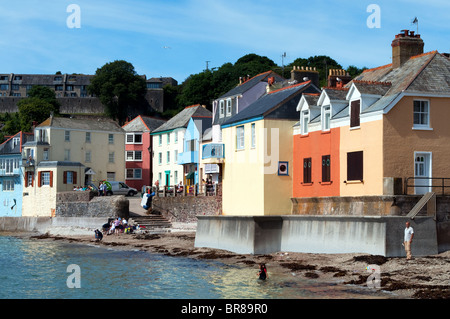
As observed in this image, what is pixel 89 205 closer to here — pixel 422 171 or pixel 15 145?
pixel 15 145

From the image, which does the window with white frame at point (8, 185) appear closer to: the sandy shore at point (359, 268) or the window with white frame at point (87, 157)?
the window with white frame at point (87, 157)

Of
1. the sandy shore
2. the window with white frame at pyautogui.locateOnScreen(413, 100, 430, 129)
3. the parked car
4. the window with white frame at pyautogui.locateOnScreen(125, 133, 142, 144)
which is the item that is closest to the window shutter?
the window with white frame at pyautogui.locateOnScreen(413, 100, 430, 129)

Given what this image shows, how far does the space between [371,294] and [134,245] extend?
90.4 ft

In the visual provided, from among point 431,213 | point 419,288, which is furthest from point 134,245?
point 419,288

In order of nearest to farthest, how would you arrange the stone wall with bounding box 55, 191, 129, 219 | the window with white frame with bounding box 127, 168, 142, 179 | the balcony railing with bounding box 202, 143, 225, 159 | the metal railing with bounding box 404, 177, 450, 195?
the metal railing with bounding box 404, 177, 450, 195
the balcony railing with bounding box 202, 143, 225, 159
the stone wall with bounding box 55, 191, 129, 219
the window with white frame with bounding box 127, 168, 142, 179

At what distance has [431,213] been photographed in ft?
107

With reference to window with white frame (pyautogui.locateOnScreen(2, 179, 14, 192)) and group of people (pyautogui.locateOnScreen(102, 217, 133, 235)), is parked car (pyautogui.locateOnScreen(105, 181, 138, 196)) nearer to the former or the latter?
window with white frame (pyautogui.locateOnScreen(2, 179, 14, 192))

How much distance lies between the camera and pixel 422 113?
36.2 meters

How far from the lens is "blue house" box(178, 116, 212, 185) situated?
75.8 metres

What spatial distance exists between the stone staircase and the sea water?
480 inches

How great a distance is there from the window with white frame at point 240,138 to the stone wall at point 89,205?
19591mm

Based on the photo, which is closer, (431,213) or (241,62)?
(431,213)

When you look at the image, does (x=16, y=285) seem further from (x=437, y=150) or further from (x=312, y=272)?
(x=437, y=150)

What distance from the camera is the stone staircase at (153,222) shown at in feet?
193
